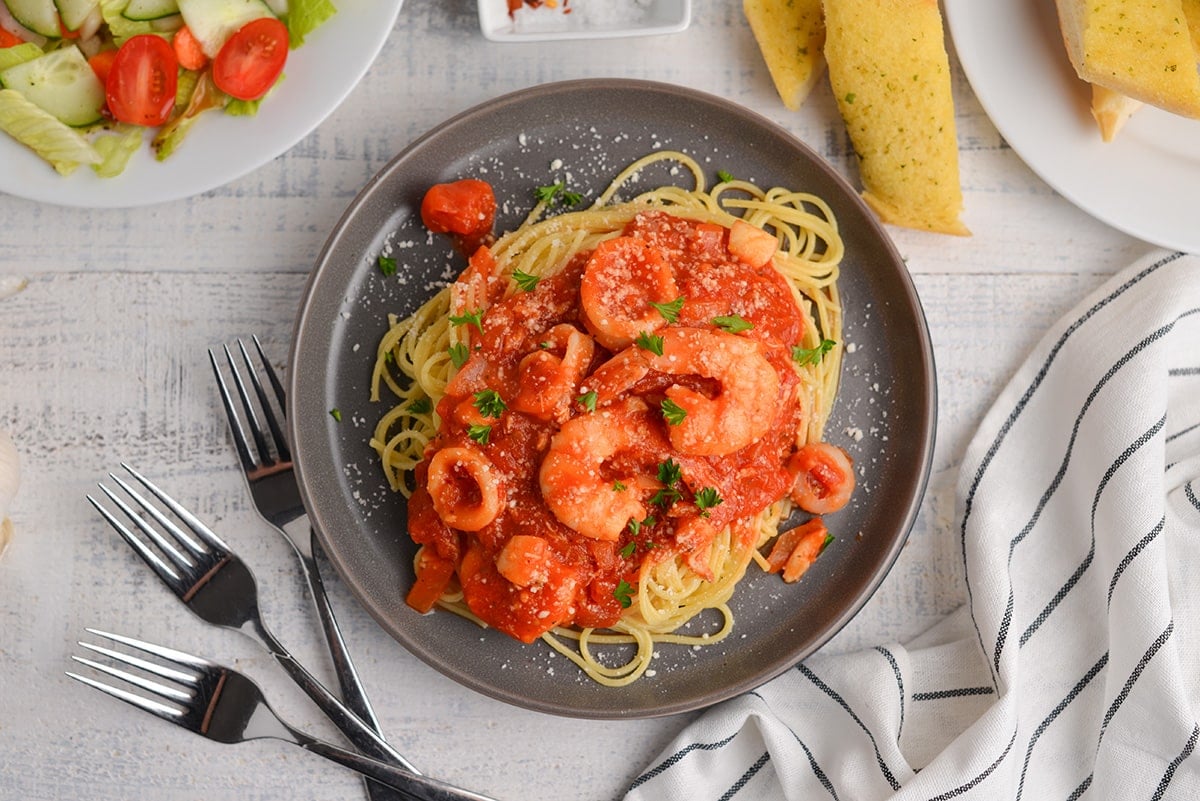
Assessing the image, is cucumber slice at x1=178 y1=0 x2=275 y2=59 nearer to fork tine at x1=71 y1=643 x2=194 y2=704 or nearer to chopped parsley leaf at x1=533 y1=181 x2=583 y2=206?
chopped parsley leaf at x1=533 y1=181 x2=583 y2=206

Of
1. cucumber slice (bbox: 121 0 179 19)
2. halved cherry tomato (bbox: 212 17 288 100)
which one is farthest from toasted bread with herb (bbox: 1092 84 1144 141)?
cucumber slice (bbox: 121 0 179 19)

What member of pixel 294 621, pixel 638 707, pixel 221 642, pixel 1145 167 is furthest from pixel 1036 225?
pixel 221 642

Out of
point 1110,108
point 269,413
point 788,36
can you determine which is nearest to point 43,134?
point 269,413

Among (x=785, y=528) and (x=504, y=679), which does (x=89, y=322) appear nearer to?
(x=504, y=679)

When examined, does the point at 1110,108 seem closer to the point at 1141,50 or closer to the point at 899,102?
the point at 1141,50

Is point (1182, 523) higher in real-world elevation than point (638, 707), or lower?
higher

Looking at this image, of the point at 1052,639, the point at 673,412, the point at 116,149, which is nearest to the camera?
the point at 673,412

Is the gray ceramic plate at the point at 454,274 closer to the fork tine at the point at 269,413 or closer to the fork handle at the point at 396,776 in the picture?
the fork tine at the point at 269,413
